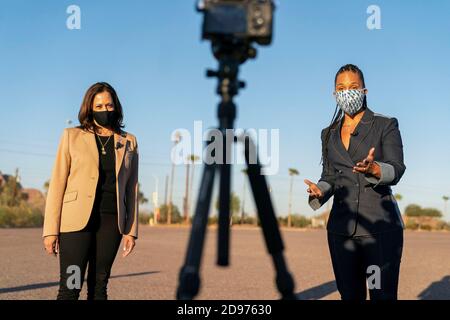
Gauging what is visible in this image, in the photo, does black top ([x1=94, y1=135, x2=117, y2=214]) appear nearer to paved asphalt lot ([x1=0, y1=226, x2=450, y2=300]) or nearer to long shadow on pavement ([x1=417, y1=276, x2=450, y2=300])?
paved asphalt lot ([x1=0, y1=226, x2=450, y2=300])

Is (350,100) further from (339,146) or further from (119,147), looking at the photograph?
(119,147)

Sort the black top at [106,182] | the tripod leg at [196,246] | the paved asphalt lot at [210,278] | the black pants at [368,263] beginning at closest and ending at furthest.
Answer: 1. the tripod leg at [196,246]
2. the black pants at [368,263]
3. the black top at [106,182]
4. the paved asphalt lot at [210,278]

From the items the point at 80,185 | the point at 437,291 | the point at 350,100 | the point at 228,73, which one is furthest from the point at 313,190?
the point at 437,291

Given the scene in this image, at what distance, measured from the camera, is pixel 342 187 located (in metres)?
3.44

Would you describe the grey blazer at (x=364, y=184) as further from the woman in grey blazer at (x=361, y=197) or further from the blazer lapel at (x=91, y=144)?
the blazer lapel at (x=91, y=144)

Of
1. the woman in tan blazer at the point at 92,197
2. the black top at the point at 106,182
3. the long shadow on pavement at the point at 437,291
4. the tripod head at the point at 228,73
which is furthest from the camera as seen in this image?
the long shadow on pavement at the point at 437,291

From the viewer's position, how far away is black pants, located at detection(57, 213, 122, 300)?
3.52 m

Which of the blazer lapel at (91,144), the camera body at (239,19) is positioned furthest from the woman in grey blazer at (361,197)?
the blazer lapel at (91,144)

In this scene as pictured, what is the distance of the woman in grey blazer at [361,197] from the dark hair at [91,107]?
1.46 metres

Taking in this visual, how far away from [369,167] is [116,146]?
1.77m

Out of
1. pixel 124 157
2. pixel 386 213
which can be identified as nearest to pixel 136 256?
pixel 124 157

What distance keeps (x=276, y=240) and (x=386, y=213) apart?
4.01 feet

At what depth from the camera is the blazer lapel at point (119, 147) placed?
12.5 feet

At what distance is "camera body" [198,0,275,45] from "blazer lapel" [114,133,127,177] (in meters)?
1.83
